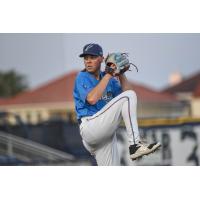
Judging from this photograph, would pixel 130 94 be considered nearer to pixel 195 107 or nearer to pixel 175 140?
pixel 175 140

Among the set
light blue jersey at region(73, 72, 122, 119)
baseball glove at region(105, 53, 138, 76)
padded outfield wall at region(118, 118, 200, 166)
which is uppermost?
baseball glove at region(105, 53, 138, 76)

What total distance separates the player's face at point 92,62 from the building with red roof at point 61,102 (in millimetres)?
4191

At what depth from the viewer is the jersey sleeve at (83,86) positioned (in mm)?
6688

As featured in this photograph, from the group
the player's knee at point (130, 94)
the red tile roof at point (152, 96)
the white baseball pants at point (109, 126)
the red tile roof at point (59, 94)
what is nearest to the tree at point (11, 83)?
the red tile roof at point (59, 94)

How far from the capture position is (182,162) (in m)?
11.0

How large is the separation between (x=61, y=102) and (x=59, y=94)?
264mm

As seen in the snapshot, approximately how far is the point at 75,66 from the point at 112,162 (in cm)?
484

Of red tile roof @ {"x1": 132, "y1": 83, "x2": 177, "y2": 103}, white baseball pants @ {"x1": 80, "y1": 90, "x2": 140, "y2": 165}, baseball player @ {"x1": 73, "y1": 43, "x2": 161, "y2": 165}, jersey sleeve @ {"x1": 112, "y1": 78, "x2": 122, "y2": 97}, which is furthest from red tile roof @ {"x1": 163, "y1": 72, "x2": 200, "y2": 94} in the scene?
white baseball pants @ {"x1": 80, "y1": 90, "x2": 140, "y2": 165}

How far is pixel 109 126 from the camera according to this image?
6.55 meters

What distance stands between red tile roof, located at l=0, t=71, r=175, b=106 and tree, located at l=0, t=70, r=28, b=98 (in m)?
0.18

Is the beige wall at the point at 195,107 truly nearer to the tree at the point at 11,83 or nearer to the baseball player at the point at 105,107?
the tree at the point at 11,83

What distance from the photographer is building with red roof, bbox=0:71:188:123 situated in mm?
11781

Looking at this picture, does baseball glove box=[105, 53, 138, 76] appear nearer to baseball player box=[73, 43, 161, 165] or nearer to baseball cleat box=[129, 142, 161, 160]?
baseball player box=[73, 43, 161, 165]
